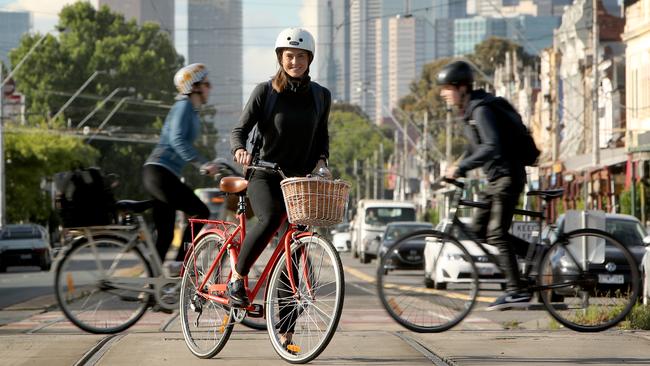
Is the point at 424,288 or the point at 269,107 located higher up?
the point at 269,107

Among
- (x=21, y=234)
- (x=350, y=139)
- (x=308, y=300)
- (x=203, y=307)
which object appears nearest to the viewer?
(x=308, y=300)

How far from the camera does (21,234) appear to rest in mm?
46000

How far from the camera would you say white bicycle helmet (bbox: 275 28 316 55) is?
385 inches

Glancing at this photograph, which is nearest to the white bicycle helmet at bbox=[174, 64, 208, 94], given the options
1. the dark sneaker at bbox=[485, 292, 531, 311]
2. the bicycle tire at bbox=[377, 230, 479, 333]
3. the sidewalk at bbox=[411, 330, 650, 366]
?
the bicycle tire at bbox=[377, 230, 479, 333]

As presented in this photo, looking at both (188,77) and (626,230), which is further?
(626,230)

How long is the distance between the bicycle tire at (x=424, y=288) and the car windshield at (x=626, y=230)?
1294 cm

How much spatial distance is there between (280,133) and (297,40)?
24.5 inches

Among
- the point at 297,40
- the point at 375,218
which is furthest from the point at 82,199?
the point at 375,218

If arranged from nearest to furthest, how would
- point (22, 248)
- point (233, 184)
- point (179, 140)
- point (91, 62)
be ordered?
point (233, 184) < point (179, 140) < point (22, 248) < point (91, 62)

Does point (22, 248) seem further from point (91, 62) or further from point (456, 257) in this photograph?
point (91, 62)

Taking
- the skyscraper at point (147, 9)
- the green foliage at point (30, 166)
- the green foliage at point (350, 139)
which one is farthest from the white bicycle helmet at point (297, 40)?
the green foliage at point (350, 139)

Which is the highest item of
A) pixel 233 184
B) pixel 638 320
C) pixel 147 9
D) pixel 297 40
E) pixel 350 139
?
pixel 147 9

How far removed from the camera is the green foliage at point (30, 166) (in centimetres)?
7231

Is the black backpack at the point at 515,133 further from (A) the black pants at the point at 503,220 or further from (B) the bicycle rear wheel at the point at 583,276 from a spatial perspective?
(B) the bicycle rear wheel at the point at 583,276
